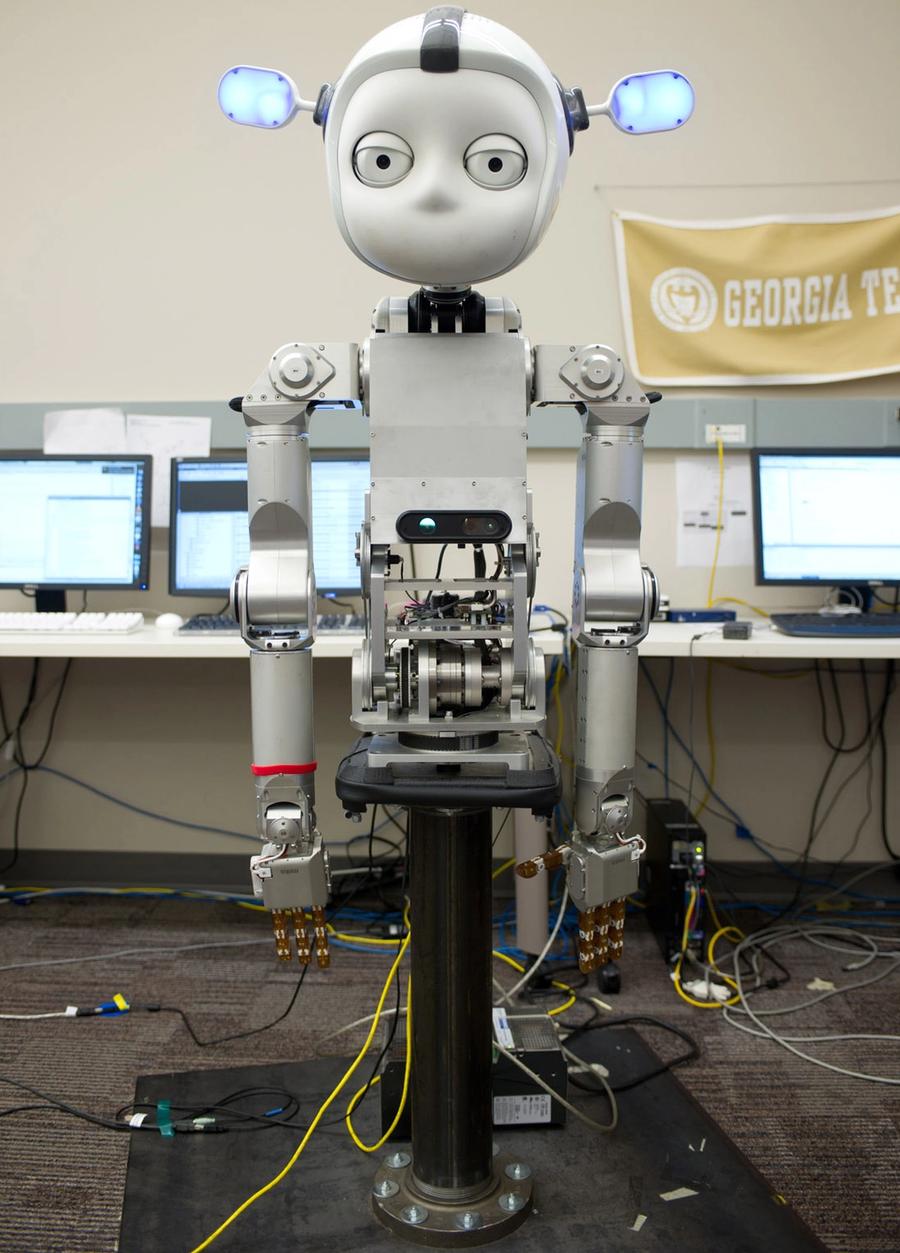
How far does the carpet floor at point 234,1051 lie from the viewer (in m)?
1.29

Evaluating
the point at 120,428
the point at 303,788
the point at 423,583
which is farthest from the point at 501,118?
the point at 120,428

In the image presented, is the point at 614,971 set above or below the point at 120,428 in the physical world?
below

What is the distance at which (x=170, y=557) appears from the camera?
224 centimetres

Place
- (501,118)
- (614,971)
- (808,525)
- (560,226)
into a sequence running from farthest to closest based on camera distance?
(560,226) → (808,525) → (614,971) → (501,118)

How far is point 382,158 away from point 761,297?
1.69 metres

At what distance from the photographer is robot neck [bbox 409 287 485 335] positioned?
3.38ft

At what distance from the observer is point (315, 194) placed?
2363 mm

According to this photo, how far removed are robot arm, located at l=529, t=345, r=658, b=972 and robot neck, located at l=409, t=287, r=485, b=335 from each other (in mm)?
90

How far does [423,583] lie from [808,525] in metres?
1.48

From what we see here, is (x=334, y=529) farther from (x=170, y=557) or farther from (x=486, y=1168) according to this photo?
(x=486, y=1168)

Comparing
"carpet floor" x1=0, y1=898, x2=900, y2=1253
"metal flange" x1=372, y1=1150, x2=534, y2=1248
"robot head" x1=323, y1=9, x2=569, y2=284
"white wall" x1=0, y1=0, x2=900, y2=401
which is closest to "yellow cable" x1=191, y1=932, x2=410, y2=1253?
"carpet floor" x1=0, y1=898, x2=900, y2=1253

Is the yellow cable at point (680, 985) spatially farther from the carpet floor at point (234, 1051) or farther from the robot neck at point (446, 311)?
the robot neck at point (446, 311)

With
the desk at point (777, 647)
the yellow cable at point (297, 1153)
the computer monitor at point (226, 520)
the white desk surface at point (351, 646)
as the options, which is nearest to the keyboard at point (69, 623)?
the white desk surface at point (351, 646)

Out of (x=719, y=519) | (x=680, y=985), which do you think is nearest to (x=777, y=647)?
(x=719, y=519)
